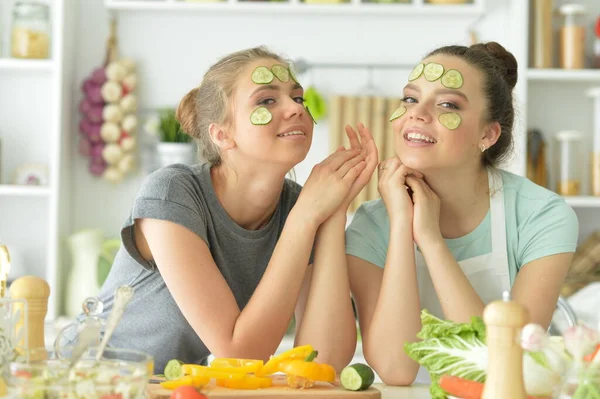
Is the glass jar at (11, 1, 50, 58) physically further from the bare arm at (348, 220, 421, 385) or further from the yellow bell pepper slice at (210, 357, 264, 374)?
the yellow bell pepper slice at (210, 357, 264, 374)

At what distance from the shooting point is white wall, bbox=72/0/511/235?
10.8 feet

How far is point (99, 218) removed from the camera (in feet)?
10.8

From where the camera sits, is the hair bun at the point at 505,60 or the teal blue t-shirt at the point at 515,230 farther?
the hair bun at the point at 505,60

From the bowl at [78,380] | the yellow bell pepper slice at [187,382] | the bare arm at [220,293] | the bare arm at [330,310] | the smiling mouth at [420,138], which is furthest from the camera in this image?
the smiling mouth at [420,138]

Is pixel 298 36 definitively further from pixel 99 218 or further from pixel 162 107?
pixel 99 218

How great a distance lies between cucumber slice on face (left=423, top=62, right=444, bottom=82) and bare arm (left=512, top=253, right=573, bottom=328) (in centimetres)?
44

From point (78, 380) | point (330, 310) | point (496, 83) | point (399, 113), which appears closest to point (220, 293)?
point (330, 310)

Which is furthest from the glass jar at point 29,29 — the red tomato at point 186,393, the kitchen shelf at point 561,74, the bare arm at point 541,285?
the red tomato at point 186,393

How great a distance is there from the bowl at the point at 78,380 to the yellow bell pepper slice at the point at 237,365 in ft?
0.91

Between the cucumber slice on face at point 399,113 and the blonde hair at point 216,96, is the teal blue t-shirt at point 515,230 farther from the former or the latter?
the blonde hair at point 216,96

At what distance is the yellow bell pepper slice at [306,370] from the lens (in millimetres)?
1157

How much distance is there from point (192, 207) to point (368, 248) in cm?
40

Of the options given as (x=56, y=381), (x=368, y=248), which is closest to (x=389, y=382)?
(x=368, y=248)

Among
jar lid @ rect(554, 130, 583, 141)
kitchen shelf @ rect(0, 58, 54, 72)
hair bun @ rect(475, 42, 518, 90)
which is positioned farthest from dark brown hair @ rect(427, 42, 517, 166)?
kitchen shelf @ rect(0, 58, 54, 72)
